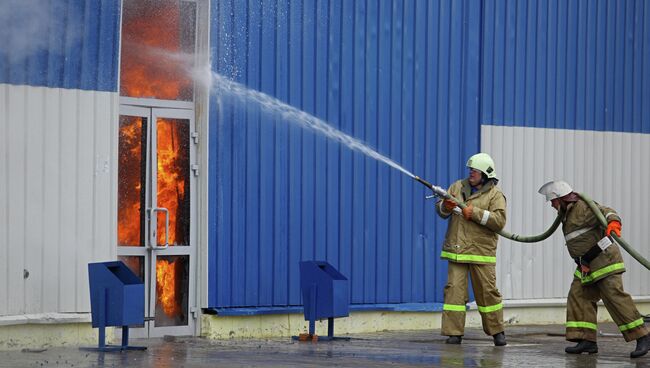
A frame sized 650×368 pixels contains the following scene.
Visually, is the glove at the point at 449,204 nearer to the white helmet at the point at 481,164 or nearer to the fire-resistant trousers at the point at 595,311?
the white helmet at the point at 481,164

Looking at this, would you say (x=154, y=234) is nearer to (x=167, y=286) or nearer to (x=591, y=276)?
(x=167, y=286)

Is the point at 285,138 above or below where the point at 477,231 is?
above

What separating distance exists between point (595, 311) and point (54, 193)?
213 inches

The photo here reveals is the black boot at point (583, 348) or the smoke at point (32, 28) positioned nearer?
the smoke at point (32, 28)

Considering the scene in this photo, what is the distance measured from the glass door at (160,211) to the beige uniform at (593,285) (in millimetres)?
4049

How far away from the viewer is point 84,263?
1340 cm

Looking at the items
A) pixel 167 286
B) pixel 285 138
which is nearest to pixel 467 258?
pixel 285 138

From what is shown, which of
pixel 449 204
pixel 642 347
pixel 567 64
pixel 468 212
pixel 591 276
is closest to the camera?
→ pixel 642 347

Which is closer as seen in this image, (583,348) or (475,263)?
(583,348)

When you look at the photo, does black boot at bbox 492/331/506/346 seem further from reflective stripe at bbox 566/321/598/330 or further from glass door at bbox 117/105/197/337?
glass door at bbox 117/105/197/337

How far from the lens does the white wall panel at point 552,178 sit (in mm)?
17094

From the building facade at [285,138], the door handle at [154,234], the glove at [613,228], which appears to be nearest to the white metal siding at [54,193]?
the building facade at [285,138]

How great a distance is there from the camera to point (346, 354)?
12.5 m

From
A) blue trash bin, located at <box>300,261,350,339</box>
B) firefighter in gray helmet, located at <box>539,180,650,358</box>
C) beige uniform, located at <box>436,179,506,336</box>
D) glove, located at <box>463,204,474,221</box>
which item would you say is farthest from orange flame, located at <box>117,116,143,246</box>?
firefighter in gray helmet, located at <box>539,180,650,358</box>
